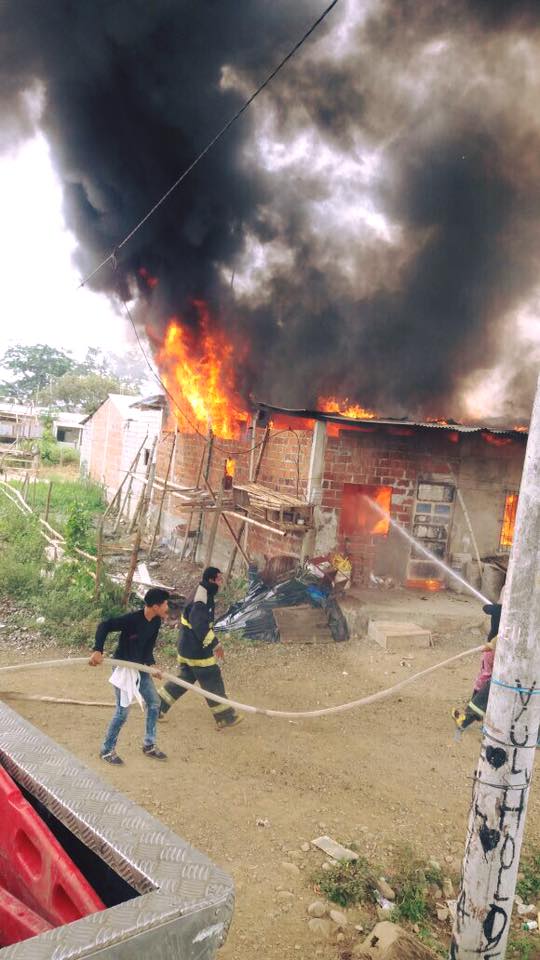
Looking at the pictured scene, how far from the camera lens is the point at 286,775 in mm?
5922

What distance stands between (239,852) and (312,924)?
898 mm

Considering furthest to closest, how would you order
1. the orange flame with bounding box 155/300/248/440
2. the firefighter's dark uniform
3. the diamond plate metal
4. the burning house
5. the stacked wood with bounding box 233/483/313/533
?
the orange flame with bounding box 155/300/248/440, the burning house, the stacked wood with bounding box 233/483/313/533, the firefighter's dark uniform, the diamond plate metal

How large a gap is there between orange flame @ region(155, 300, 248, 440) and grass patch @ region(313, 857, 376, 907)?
11168mm

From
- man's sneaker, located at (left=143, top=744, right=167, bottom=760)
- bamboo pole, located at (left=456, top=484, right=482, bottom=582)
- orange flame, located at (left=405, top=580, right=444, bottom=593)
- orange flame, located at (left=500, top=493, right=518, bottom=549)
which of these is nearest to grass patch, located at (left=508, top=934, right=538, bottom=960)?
man's sneaker, located at (left=143, top=744, right=167, bottom=760)

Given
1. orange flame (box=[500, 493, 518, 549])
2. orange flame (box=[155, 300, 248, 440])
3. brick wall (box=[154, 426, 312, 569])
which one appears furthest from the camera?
orange flame (box=[155, 300, 248, 440])

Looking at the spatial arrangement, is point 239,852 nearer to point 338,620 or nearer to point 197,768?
point 197,768

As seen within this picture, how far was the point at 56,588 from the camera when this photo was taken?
10094mm

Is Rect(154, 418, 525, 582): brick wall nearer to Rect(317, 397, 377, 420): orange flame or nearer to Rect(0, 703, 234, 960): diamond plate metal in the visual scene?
Rect(317, 397, 377, 420): orange flame

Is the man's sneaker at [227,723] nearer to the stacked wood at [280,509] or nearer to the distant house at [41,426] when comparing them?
the stacked wood at [280,509]

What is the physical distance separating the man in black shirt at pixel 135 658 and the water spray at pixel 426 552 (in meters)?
7.05

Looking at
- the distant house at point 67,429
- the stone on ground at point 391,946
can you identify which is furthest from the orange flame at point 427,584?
the distant house at point 67,429

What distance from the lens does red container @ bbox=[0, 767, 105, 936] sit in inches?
70.7

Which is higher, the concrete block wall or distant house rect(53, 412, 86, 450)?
distant house rect(53, 412, 86, 450)

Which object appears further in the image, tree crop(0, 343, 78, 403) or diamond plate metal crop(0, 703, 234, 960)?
tree crop(0, 343, 78, 403)
